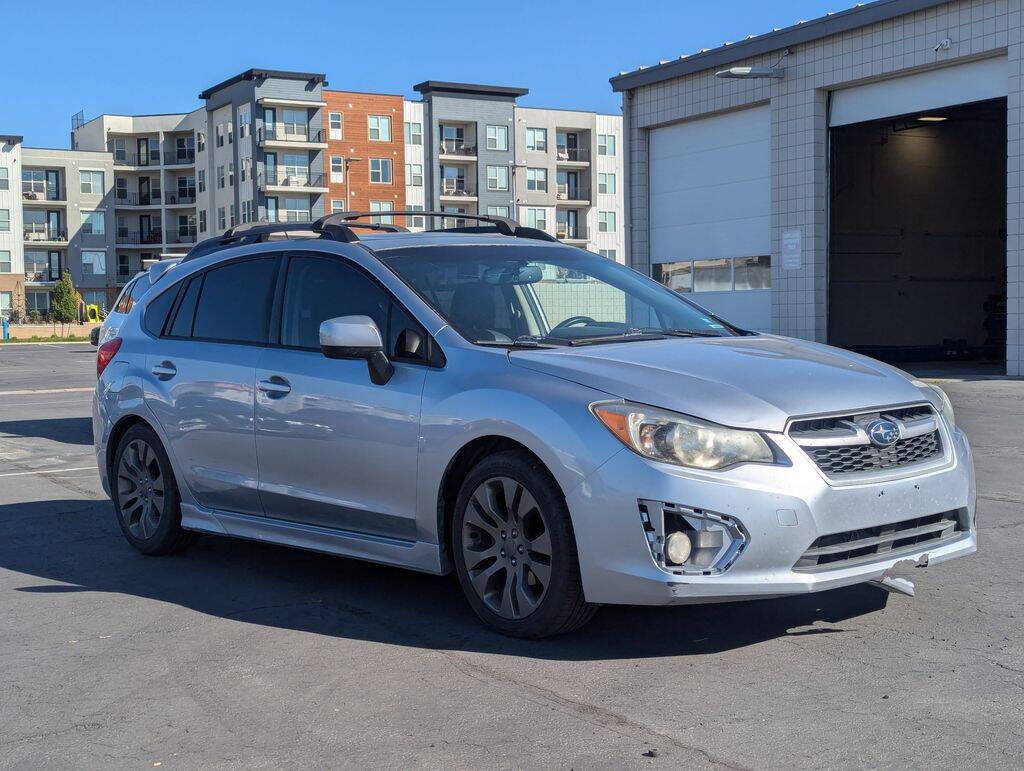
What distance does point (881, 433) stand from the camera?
4.85 meters

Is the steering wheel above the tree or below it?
below

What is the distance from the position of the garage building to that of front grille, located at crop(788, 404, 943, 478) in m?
19.7

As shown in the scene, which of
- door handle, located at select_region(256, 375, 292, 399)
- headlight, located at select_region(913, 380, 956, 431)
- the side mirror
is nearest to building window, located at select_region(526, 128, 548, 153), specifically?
door handle, located at select_region(256, 375, 292, 399)

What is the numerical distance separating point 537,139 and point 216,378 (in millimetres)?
88266

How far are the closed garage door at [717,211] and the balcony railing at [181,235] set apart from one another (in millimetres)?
77798

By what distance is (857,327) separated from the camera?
110ft

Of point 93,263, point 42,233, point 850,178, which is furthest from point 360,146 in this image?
point 850,178

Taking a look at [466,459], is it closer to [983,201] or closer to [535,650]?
[535,650]

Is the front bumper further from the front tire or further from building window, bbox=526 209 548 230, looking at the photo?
building window, bbox=526 209 548 230

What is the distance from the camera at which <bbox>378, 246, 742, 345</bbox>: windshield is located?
227 inches

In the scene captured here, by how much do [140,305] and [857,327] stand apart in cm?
2844

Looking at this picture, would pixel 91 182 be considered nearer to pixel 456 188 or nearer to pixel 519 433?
pixel 456 188

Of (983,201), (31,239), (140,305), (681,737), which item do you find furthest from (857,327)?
(31,239)

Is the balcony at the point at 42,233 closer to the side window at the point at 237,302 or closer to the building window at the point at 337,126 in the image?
the building window at the point at 337,126
